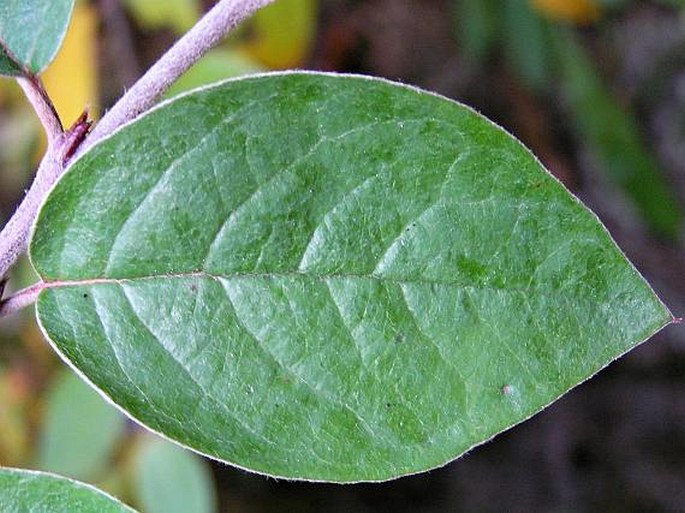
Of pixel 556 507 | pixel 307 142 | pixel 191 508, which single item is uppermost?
pixel 307 142

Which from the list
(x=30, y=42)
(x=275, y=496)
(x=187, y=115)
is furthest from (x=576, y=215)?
(x=275, y=496)

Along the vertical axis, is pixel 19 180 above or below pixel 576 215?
below

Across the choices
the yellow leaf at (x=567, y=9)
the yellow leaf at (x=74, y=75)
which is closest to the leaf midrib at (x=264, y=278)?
the yellow leaf at (x=74, y=75)

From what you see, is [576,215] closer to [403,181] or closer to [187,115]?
[403,181]

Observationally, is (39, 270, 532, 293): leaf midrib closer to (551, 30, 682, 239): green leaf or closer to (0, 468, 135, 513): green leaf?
(0, 468, 135, 513): green leaf

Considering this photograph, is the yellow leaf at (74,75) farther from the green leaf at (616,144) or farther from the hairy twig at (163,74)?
the green leaf at (616,144)

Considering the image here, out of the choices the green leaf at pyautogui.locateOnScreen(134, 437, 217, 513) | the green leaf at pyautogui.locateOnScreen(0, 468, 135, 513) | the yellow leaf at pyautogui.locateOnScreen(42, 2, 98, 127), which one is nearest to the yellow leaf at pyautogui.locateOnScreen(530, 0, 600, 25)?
the yellow leaf at pyautogui.locateOnScreen(42, 2, 98, 127)

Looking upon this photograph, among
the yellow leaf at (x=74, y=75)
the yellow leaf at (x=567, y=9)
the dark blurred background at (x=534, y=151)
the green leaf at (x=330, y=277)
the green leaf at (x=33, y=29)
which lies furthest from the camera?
the yellow leaf at (x=567, y=9)
